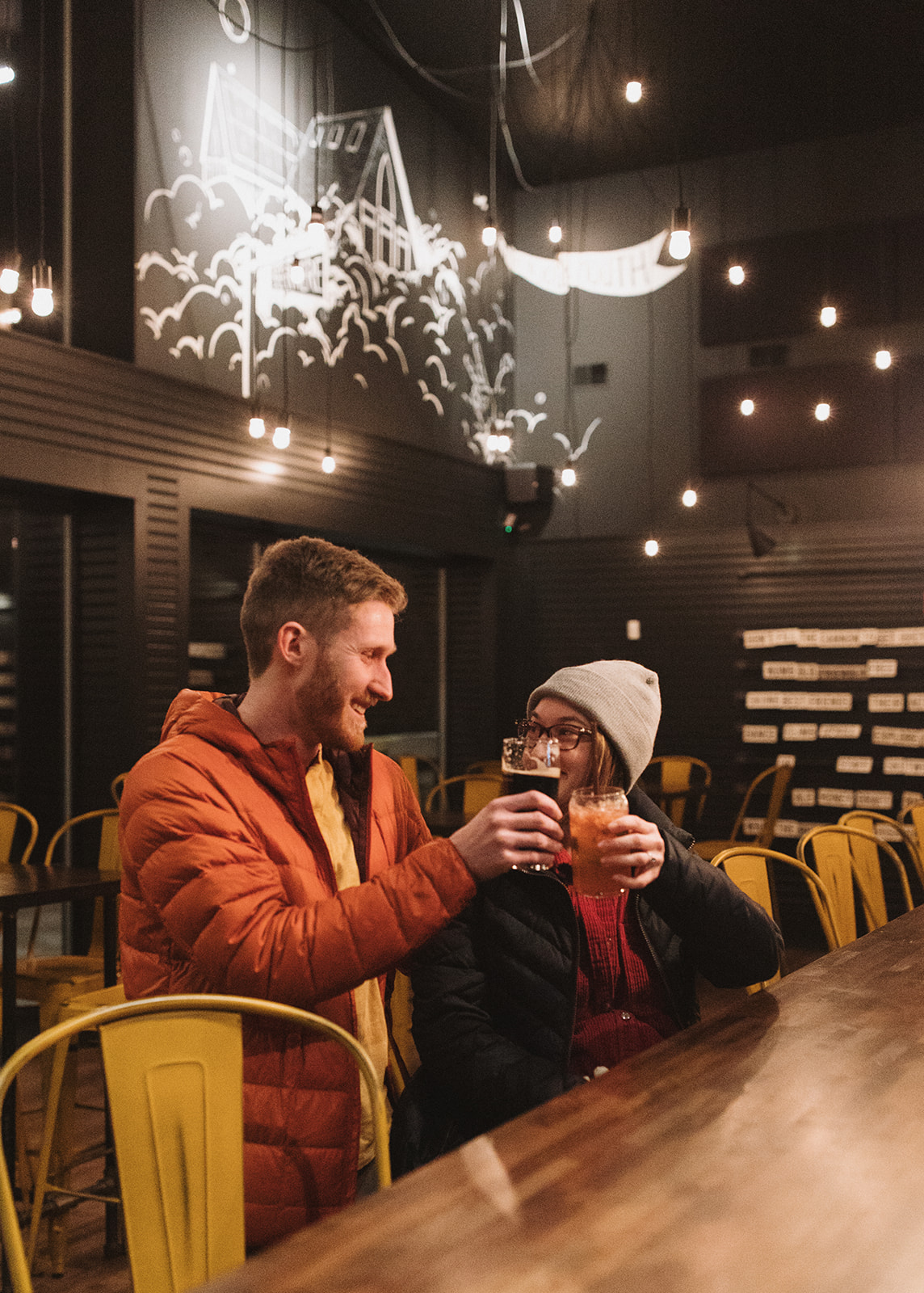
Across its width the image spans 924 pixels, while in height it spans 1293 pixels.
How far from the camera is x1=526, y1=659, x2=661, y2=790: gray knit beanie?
2.00 m

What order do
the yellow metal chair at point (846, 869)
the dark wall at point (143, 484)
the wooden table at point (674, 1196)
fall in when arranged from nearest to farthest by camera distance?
1. the wooden table at point (674, 1196)
2. the yellow metal chair at point (846, 869)
3. the dark wall at point (143, 484)

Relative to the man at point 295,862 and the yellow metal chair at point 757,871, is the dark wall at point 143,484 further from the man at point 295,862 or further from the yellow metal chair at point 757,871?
the man at point 295,862

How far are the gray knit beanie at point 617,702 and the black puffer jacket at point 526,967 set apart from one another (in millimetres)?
169

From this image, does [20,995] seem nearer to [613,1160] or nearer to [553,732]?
[553,732]

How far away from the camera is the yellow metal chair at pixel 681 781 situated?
674cm

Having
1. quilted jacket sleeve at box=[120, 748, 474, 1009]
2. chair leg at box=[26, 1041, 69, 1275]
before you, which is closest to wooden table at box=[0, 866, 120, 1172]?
chair leg at box=[26, 1041, 69, 1275]

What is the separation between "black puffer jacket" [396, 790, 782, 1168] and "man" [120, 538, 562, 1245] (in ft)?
0.37

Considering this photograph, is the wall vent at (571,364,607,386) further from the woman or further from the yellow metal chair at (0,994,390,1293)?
the yellow metal chair at (0,994,390,1293)

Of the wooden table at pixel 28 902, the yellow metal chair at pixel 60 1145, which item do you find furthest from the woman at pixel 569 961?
the wooden table at pixel 28 902

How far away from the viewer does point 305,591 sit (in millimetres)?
1703

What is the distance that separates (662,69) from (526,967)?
6736mm

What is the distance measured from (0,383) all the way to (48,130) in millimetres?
1435

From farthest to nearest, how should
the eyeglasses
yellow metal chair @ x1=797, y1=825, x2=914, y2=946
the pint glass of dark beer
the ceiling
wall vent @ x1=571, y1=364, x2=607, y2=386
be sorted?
1. wall vent @ x1=571, y1=364, x2=607, y2=386
2. the ceiling
3. yellow metal chair @ x1=797, y1=825, x2=914, y2=946
4. the eyeglasses
5. the pint glass of dark beer

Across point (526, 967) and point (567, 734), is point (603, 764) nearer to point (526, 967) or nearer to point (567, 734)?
point (567, 734)
